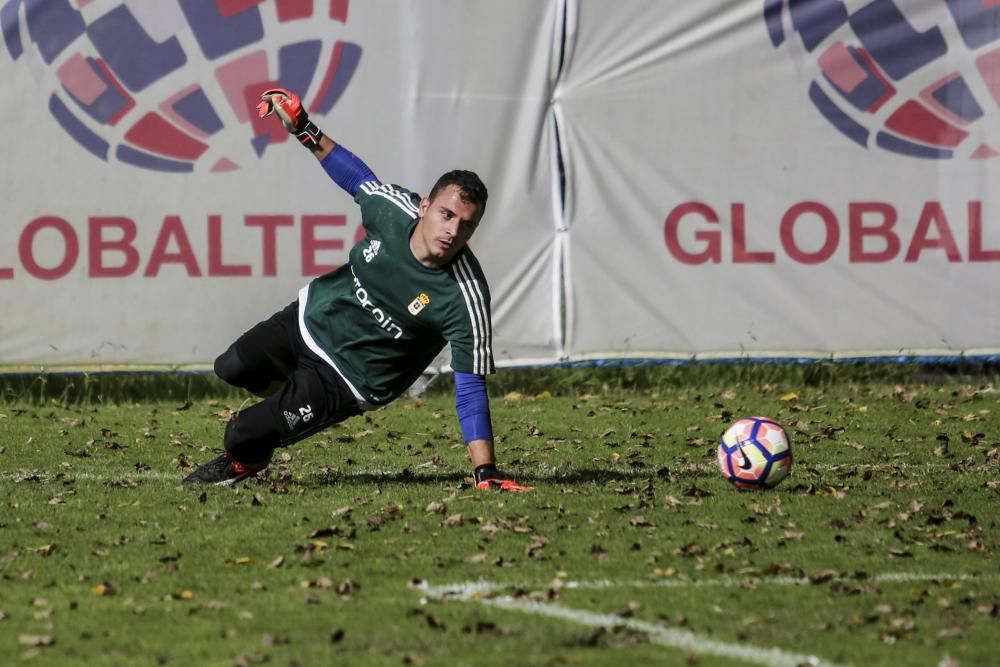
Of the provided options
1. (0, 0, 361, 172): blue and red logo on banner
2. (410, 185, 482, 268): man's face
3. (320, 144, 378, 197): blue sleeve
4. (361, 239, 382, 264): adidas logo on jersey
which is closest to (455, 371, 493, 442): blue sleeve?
(410, 185, 482, 268): man's face

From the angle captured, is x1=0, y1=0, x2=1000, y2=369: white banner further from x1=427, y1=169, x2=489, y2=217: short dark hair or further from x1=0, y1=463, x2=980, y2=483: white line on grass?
x1=427, y1=169, x2=489, y2=217: short dark hair

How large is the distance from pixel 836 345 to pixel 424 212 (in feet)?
20.4

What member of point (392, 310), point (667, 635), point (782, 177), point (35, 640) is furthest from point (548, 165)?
point (35, 640)

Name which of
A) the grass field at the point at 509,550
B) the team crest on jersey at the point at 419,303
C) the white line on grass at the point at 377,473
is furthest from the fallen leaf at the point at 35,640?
the white line on grass at the point at 377,473

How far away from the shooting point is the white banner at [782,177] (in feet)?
44.1

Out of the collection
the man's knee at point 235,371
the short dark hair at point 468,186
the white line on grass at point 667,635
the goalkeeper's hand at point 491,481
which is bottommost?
the white line on grass at point 667,635

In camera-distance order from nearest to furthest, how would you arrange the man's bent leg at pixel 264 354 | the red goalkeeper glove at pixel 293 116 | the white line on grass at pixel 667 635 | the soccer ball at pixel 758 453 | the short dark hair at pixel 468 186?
the white line on grass at pixel 667 635 < the short dark hair at pixel 468 186 < the soccer ball at pixel 758 453 < the red goalkeeper glove at pixel 293 116 < the man's bent leg at pixel 264 354

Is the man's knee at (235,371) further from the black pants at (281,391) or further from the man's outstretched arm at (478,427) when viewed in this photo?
the man's outstretched arm at (478,427)

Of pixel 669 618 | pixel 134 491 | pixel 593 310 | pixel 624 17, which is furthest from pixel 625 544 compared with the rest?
pixel 624 17

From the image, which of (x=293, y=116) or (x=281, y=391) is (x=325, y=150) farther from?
(x=281, y=391)

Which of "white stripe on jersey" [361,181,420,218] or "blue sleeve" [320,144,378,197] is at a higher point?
"blue sleeve" [320,144,378,197]

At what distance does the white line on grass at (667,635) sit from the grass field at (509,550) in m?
0.01

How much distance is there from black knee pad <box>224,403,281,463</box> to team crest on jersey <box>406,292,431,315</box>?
3.11 feet

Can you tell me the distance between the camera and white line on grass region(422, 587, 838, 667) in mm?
5148
